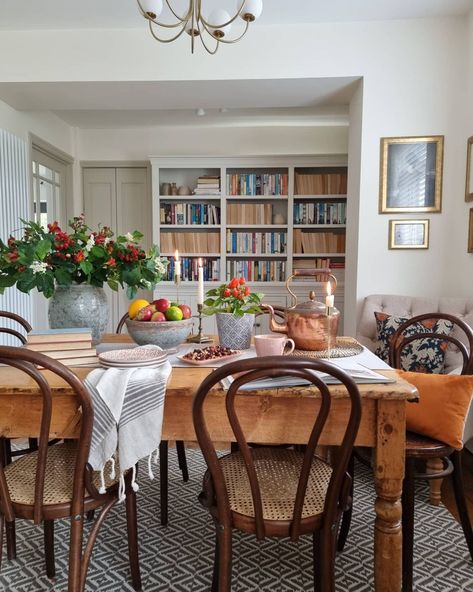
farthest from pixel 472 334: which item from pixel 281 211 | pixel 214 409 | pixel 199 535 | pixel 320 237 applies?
pixel 281 211

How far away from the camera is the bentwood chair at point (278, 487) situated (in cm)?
97

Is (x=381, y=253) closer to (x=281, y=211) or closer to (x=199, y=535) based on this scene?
(x=281, y=211)

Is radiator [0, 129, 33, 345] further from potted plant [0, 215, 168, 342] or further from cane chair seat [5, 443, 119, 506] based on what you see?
cane chair seat [5, 443, 119, 506]

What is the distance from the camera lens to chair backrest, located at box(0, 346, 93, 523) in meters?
1.00

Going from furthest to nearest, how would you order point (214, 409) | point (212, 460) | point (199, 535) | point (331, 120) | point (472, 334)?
point (331, 120) → point (199, 535) → point (472, 334) → point (214, 409) → point (212, 460)

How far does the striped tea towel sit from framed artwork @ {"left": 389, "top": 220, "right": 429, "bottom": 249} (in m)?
2.27

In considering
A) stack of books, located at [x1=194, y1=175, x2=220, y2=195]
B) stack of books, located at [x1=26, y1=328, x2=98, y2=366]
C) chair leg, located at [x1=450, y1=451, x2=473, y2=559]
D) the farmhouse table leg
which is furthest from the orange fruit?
stack of books, located at [x1=194, y1=175, x2=220, y2=195]

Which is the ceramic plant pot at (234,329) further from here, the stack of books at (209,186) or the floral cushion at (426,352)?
the stack of books at (209,186)

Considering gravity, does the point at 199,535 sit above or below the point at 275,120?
below

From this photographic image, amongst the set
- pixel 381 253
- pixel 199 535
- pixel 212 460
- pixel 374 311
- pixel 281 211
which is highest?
pixel 281 211

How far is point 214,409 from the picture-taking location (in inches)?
47.2

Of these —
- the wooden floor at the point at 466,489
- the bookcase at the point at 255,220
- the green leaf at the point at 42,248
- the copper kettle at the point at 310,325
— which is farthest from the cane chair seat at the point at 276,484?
the bookcase at the point at 255,220

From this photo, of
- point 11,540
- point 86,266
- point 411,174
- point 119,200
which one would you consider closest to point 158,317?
point 86,266

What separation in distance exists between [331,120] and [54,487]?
4067 mm
